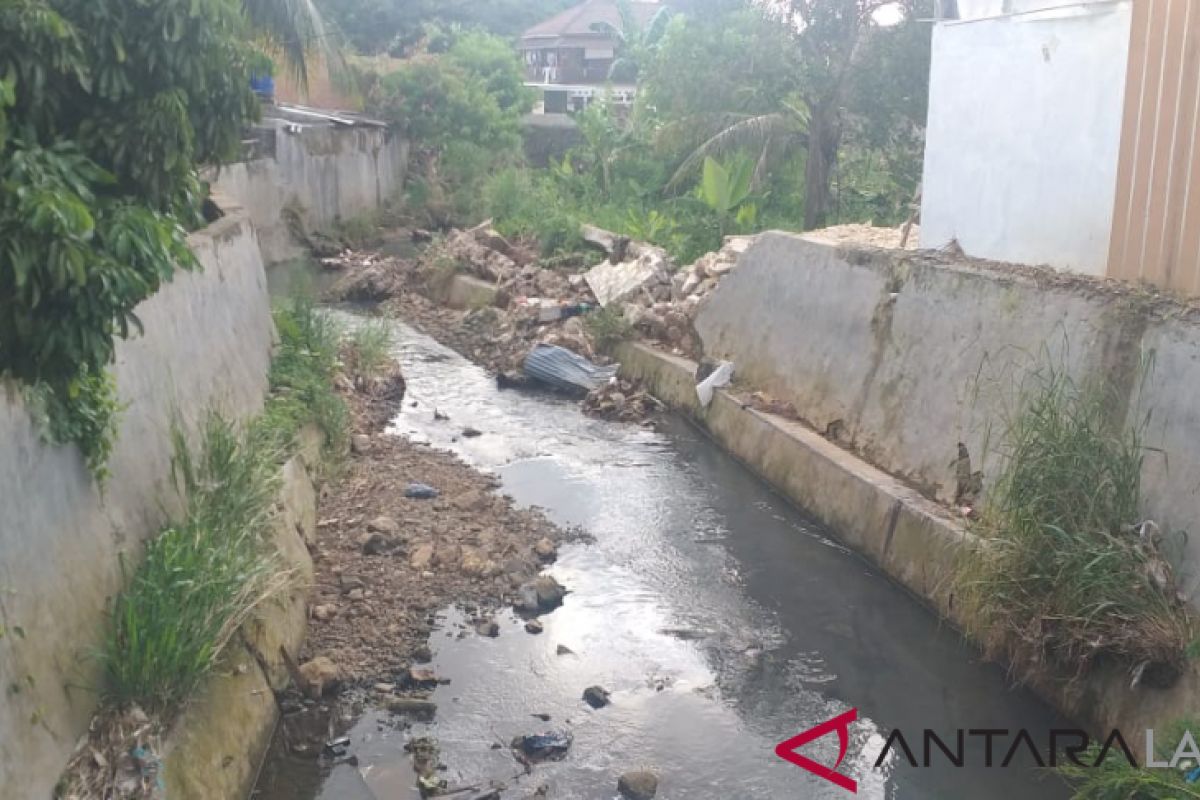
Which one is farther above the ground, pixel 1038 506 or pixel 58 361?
pixel 58 361

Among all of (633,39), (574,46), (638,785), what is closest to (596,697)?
(638,785)

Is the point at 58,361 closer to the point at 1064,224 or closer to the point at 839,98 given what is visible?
the point at 1064,224

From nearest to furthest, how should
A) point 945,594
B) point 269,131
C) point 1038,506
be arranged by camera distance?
point 1038,506, point 945,594, point 269,131

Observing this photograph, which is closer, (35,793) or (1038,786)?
(35,793)

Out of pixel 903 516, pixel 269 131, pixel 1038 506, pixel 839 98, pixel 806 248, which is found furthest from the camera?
pixel 269 131

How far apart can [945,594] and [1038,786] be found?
5.15 feet

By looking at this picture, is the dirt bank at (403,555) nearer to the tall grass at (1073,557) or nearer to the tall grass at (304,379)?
the tall grass at (304,379)

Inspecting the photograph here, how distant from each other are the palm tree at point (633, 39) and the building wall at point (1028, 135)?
9.97 metres

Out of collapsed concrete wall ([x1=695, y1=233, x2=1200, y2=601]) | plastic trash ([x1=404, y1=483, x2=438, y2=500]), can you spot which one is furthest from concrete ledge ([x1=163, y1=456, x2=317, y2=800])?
collapsed concrete wall ([x1=695, y1=233, x2=1200, y2=601])

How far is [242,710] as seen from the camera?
15.8 feet

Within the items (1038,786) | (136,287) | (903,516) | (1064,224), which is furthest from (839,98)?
(136,287)

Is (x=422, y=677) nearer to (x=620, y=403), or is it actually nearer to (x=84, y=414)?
(x=84, y=414)

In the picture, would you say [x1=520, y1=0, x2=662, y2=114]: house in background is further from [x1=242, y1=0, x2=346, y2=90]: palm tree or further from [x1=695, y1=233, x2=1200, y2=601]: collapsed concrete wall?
[x1=695, y1=233, x2=1200, y2=601]: collapsed concrete wall

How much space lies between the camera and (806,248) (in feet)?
33.4
